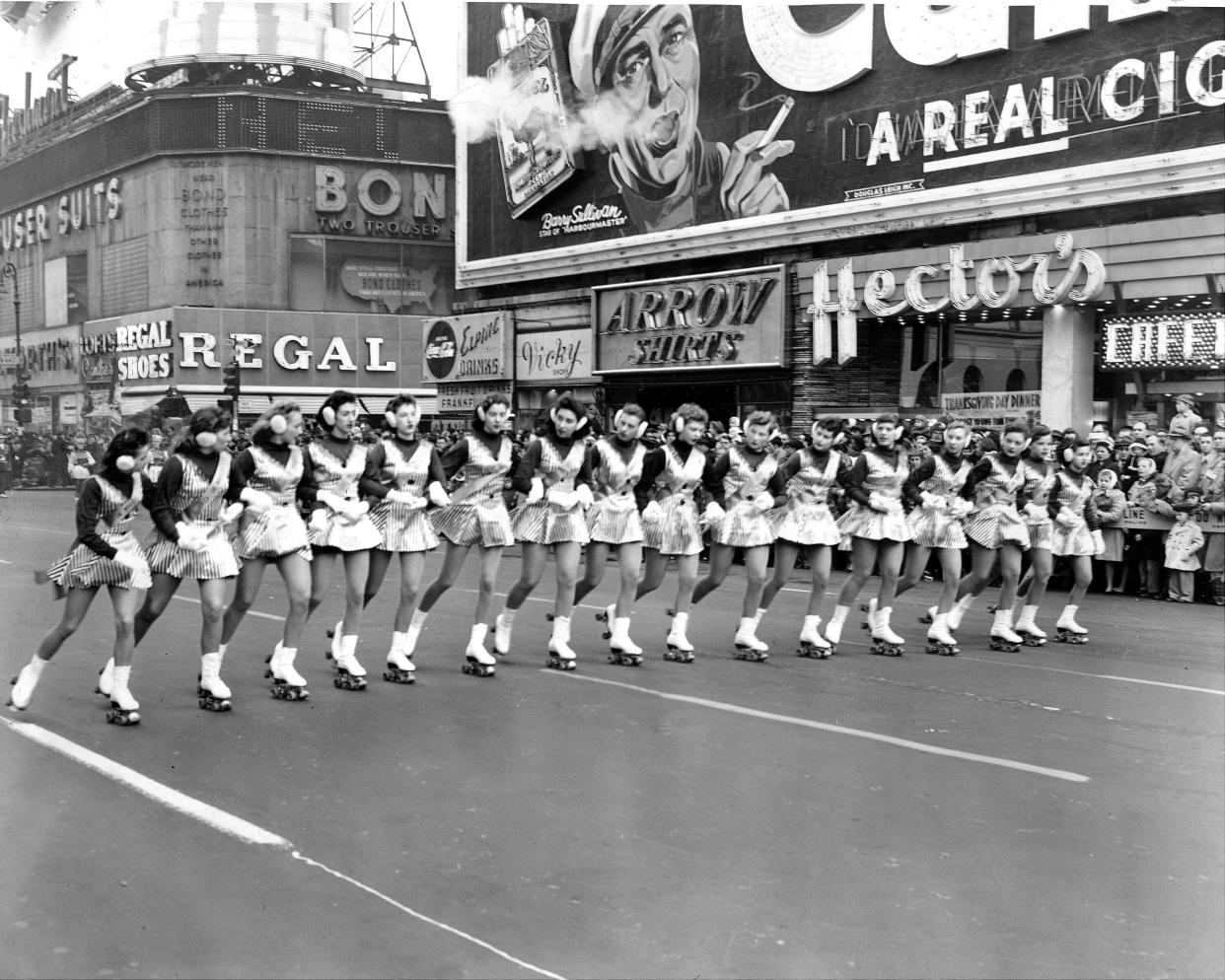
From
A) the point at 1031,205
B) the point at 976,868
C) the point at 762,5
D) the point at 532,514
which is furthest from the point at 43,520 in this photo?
the point at 762,5

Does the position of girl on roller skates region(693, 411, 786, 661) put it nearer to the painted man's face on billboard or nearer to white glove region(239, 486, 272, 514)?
white glove region(239, 486, 272, 514)

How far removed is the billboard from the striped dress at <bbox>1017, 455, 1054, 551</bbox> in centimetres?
1012

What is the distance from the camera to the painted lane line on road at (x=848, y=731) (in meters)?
7.37

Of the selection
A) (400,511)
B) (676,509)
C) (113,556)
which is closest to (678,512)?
(676,509)

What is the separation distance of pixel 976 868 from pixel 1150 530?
1206 centimetres

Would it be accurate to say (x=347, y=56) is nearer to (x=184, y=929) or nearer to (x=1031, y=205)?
(x=1031, y=205)

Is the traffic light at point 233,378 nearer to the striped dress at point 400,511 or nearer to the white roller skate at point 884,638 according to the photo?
the striped dress at point 400,511

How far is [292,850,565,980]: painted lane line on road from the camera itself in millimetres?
4492

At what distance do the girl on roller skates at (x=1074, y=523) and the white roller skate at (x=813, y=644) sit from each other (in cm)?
262

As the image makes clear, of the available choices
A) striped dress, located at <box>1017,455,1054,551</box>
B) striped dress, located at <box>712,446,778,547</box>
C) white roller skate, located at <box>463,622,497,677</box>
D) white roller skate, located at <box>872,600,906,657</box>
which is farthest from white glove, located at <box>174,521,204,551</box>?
striped dress, located at <box>1017,455,1054,551</box>

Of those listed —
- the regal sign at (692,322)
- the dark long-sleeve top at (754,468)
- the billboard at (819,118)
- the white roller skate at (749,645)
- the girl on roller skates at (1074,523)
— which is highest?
the billboard at (819,118)

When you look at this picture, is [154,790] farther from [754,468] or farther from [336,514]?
[754,468]

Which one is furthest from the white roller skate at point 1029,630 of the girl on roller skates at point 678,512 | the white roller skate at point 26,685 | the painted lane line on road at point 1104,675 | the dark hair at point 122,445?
the white roller skate at point 26,685

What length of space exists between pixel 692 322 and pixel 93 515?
2350cm
